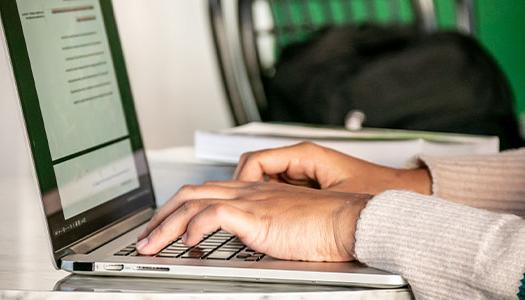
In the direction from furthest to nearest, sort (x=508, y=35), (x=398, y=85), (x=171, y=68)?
(x=508, y=35)
(x=171, y=68)
(x=398, y=85)

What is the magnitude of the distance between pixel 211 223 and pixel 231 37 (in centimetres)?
165

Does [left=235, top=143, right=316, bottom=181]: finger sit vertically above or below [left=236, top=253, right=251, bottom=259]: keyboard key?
above

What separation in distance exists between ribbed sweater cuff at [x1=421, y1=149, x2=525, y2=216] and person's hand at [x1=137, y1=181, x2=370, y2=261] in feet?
0.83

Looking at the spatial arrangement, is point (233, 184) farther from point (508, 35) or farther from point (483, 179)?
point (508, 35)

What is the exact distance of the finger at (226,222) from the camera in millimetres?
966

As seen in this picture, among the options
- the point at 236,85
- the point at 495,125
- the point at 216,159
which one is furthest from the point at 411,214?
the point at 236,85

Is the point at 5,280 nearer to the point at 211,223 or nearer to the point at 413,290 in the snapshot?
the point at 211,223

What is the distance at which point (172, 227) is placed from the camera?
3.25 feet

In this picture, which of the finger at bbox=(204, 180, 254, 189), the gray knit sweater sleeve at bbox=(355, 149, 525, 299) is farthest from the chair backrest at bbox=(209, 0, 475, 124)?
the gray knit sweater sleeve at bbox=(355, 149, 525, 299)

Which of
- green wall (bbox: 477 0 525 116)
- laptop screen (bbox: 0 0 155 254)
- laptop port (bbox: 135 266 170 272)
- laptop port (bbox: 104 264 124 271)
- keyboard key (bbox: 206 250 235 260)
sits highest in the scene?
laptop screen (bbox: 0 0 155 254)

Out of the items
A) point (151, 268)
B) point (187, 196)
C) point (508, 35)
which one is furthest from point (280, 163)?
point (508, 35)

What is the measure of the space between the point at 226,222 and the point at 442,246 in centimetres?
18

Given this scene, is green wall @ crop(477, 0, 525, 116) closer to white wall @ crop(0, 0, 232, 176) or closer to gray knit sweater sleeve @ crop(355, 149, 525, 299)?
white wall @ crop(0, 0, 232, 176)

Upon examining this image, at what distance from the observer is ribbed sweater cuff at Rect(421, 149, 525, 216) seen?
3.95 ft
